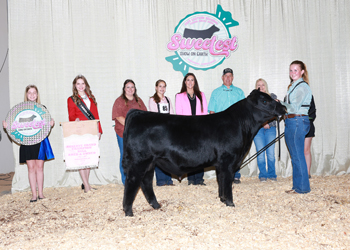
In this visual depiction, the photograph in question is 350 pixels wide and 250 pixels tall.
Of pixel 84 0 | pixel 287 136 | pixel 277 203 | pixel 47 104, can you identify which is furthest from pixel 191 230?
pixel 84 0

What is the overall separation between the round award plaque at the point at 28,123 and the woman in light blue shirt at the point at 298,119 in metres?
3.44

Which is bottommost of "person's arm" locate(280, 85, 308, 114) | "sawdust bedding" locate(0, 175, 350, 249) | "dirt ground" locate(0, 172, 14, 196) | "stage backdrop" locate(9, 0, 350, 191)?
"dirt ground" locate(0, 172, 14, 196)

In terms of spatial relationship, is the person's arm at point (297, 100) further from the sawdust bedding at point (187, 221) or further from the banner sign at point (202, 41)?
the banner sign at point (202, 41)

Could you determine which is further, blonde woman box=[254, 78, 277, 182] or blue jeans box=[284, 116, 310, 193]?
blonde woman box=[254, 78, 277, 182]

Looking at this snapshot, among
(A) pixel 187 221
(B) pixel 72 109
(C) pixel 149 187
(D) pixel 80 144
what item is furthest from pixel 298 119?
(B) pixel 72 109

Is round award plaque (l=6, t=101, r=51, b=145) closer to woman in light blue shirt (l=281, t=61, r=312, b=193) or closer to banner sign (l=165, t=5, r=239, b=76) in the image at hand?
banner sign (l=165, t=5, r=239, b=76)

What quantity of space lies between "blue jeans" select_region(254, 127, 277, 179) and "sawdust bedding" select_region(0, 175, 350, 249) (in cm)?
70

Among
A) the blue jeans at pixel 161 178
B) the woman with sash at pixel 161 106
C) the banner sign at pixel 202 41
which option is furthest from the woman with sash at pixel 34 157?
the banner sign at pixel 202 41

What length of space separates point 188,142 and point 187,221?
84cm

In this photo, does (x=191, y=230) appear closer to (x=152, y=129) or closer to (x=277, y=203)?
(x=152, y=129)

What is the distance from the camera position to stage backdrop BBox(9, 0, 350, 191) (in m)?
5.12

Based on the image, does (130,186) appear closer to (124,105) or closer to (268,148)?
(124,105)

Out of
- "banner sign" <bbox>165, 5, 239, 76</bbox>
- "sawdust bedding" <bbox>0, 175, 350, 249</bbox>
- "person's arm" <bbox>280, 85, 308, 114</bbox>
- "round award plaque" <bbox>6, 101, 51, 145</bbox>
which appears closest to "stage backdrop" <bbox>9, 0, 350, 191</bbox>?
"banner sign" <bbox>165, 5, 239, 76</bbox>

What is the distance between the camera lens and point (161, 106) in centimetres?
470
